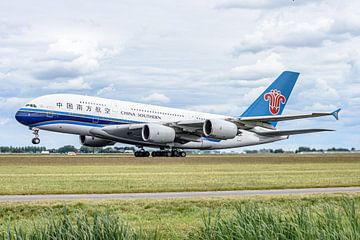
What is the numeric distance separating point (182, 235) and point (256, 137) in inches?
2065

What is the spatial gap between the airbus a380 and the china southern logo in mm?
2481

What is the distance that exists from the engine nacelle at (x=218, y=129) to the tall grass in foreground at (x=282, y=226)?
4118 cm

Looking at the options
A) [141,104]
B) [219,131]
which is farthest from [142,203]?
[141,104]

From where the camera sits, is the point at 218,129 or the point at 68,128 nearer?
the point at 218,129

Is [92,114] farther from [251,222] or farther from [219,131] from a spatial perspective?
[251,222]

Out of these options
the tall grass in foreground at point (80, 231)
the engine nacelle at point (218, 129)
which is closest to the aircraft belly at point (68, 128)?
the engine nacelle at point (218, 129)

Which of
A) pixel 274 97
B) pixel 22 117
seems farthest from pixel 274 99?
pixel 22 117

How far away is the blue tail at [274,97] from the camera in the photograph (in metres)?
63.7

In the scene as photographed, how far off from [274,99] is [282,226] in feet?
178

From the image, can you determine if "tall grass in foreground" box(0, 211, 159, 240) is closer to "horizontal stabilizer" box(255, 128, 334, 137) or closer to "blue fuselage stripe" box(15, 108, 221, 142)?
"blue fuselage stripe" box(15, 108, 221, 142)

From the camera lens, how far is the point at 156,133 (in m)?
53.4

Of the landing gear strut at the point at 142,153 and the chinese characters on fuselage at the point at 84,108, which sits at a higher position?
the chinese characters on fuselage at the point at 84,108

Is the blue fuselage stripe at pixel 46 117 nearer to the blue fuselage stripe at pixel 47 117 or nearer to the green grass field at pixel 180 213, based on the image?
the blue fuselage stripe at pixel 47 117

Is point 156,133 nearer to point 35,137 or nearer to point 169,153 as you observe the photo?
point 169,153
